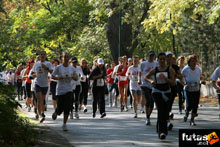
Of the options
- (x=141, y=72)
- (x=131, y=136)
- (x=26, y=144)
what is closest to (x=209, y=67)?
(x=141, y=72)

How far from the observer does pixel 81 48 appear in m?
41.7

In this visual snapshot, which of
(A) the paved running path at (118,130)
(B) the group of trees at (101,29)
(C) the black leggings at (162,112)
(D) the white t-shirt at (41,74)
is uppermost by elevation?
(B) the group of trees at (101,29)

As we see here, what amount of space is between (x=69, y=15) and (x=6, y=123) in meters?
31.5

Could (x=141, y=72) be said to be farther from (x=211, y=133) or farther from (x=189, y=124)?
(x=211, y=133)

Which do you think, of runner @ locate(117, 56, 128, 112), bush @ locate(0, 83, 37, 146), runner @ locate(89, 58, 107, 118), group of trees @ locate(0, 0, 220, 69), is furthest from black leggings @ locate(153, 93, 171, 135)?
group of trees @ locate(0, 0, 220, 69)

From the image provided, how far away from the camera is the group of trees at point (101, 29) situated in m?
27.4

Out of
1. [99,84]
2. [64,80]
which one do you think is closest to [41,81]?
[64,80]

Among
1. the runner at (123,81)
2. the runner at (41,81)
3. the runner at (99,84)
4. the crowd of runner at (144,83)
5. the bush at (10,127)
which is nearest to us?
the bush at (10,127)

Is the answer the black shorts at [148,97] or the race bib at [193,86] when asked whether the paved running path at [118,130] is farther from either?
the race bib at [193,86]

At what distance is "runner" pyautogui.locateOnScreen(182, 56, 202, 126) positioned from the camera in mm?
14188

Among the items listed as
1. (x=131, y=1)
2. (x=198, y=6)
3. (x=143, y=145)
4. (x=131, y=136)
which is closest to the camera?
(x=143, y=145)

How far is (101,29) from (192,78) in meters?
22.9

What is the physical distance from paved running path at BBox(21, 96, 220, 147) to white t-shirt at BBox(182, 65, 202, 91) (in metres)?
1.03

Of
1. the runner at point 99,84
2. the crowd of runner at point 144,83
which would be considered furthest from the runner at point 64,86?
the runner at point 99,84
